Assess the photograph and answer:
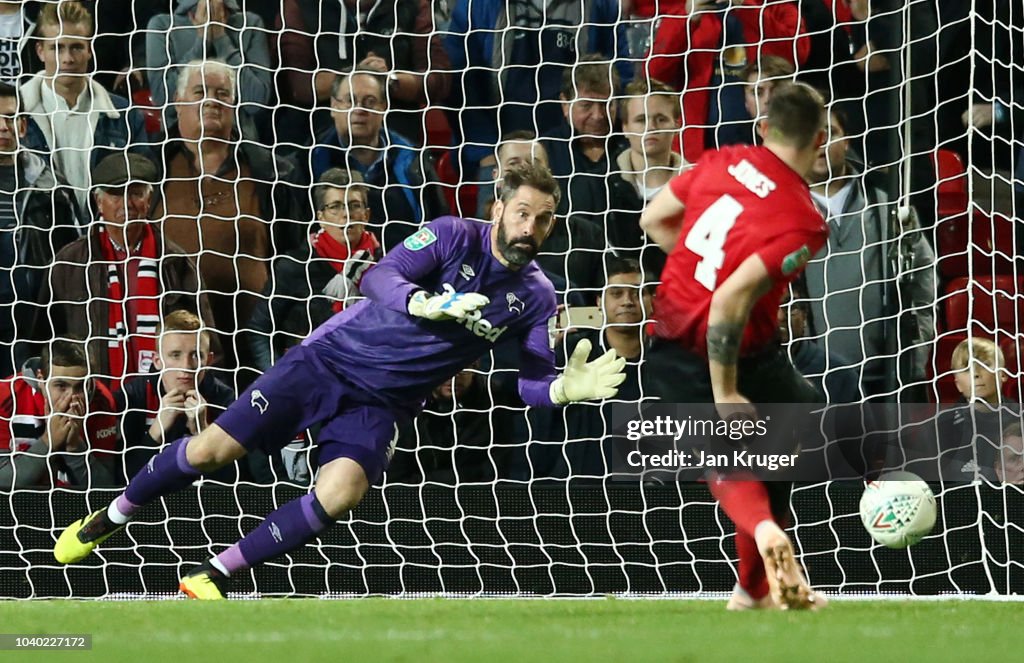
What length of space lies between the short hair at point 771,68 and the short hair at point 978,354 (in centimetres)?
125

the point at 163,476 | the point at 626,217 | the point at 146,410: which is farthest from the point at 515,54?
the point at 163,476

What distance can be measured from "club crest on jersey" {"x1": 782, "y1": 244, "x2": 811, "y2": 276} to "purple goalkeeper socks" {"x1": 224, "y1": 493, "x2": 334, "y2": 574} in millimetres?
1739

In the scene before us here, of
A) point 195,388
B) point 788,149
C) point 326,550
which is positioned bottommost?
point 326,550

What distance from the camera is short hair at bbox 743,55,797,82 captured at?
6211 mm

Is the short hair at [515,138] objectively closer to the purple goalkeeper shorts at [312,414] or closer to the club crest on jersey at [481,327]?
the club crest on jersey at [481,327]

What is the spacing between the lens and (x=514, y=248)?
17.9 feet

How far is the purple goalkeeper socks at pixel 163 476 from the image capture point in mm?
5469

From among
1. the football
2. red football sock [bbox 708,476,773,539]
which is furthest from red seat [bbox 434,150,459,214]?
the football

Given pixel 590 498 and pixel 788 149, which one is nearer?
pixel 788 149

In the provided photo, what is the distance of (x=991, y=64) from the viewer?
6.18 m

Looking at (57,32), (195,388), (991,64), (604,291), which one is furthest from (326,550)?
(991,64)

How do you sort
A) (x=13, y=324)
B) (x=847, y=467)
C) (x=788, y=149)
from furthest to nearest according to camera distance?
(x=13, y=324)
(x=847, y=467)
(x=788, y=149)

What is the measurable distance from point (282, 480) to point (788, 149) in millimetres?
2304

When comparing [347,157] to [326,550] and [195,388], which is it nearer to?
[195,388]
